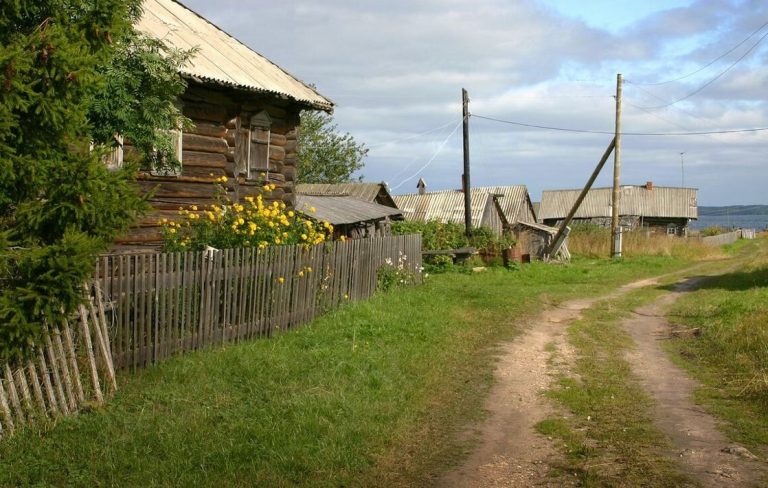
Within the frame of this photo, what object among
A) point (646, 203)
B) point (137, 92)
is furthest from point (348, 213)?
point (646, 203)

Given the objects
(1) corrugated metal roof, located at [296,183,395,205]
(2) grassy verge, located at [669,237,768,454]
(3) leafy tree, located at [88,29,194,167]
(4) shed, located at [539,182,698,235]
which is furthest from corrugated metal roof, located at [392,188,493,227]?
(3) leafy tree, located at [88,29,194,167]

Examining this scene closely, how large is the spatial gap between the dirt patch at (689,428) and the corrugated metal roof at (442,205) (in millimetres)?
26786

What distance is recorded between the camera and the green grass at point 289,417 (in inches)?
216

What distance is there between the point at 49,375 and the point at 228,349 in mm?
2886

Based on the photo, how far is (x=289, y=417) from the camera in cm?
667

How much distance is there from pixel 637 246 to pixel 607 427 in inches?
1079

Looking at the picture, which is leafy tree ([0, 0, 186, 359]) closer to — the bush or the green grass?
the green grass

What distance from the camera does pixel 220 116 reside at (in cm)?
1415

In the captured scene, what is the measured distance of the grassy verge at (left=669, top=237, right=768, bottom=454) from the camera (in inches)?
271

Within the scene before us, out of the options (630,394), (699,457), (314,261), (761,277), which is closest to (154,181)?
(314,261)

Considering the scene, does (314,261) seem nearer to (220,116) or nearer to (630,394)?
(220,116)

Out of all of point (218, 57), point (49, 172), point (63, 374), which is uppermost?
point (218, 57)

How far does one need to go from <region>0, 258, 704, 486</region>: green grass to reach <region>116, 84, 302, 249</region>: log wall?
12.7 ft

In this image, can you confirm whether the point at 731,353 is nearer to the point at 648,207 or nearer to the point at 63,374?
the point at 63,374
